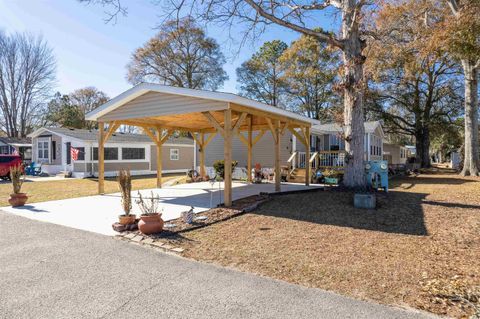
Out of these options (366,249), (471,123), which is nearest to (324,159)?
(471,123)

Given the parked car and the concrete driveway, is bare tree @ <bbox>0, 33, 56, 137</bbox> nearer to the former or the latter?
the parked car

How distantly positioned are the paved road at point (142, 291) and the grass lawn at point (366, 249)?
0.31m

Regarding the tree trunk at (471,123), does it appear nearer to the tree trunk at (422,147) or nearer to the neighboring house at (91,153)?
the tree trunk at (422,147)

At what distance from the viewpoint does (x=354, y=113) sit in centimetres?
856

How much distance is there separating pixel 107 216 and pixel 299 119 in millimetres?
7915

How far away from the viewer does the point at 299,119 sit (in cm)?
1161

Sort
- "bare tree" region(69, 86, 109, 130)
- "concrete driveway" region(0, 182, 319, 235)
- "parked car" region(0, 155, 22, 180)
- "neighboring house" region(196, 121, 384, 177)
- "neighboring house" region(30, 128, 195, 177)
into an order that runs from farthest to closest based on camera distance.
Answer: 1. "bare tree" region(69, 86, 109, 130)
2. "neighboring house" region(30, 128, 195, 177)
3. "parked car" region(0, 155, 22, 180)
4. "neighboring house" region(196, 121, 384, 177)
5. "concrete driveway" region(0, 182, 319, 235)

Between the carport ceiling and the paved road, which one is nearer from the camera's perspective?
the paved road

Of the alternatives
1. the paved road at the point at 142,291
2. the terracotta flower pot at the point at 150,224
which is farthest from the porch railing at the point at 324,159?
the paved road at the point at 142,291

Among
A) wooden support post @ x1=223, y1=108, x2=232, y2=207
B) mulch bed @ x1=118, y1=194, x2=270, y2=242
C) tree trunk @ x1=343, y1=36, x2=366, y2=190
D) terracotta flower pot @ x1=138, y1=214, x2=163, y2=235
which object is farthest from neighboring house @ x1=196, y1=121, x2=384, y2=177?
terracotta flower pot @ x1=138, y1=214, x2=163, y2=235

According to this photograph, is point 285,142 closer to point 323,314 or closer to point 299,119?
point 299,119

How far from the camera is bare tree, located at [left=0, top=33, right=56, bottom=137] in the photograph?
30891 millimetres

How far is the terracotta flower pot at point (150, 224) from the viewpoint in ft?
16.9

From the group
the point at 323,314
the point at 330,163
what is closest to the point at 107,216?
the point at 323,314
